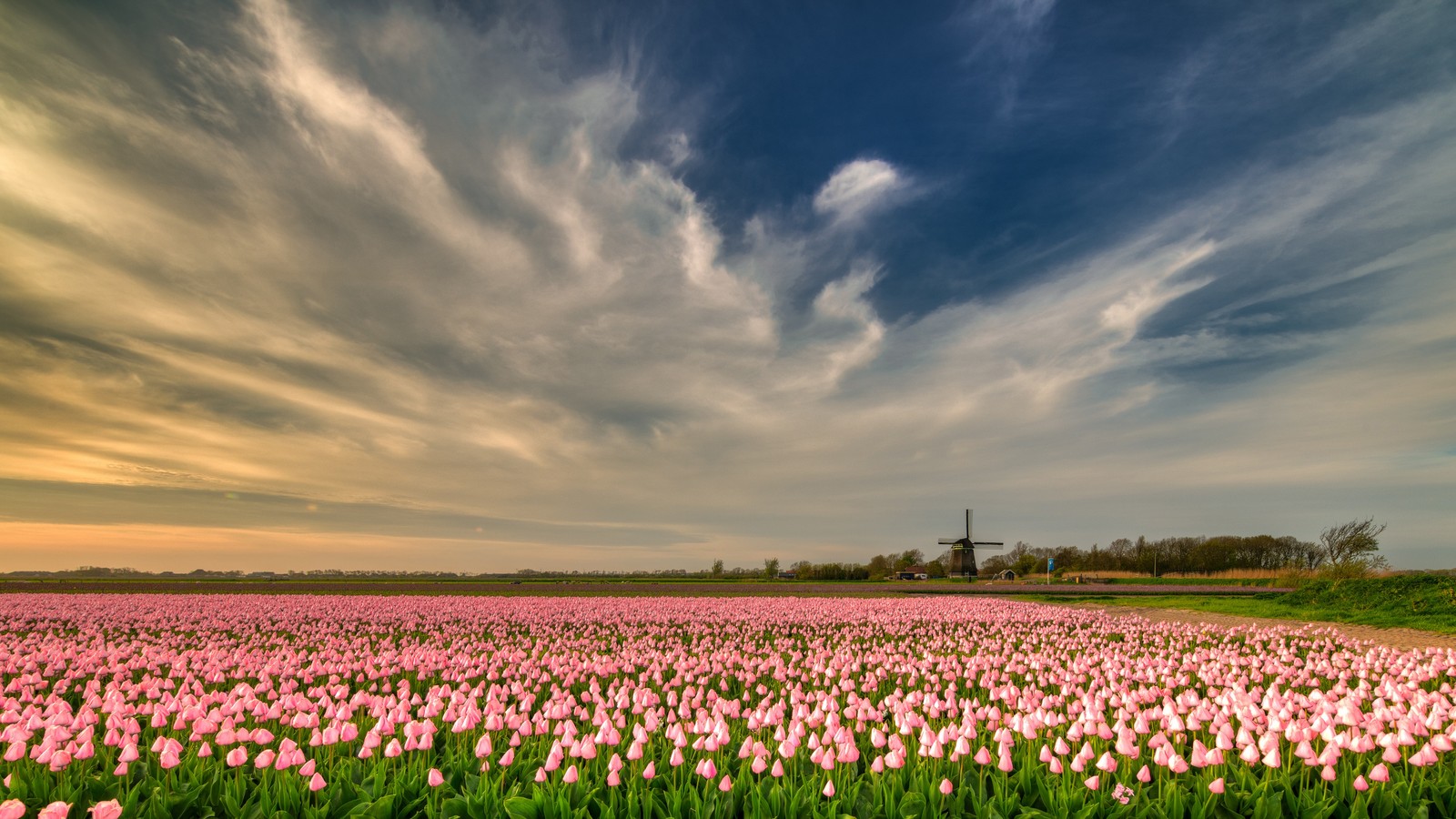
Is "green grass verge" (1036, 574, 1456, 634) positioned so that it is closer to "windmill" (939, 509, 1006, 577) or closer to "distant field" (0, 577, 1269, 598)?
"distant field" (0, 577, 1269, 598)

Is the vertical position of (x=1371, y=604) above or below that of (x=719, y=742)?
below

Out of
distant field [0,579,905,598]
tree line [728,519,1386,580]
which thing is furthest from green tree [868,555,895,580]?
distant field [0,579,905,598]

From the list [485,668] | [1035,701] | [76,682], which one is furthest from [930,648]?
[76,682]

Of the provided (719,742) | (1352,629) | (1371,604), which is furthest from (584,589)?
(719,742)

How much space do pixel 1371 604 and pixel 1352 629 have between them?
18.5 feet

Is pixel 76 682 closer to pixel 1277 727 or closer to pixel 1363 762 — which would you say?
pixel 1277 727

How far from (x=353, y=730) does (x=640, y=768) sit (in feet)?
7.29

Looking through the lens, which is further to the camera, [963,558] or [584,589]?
[963,558]

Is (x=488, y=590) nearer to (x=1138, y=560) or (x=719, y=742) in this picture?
(x=719, y=742)

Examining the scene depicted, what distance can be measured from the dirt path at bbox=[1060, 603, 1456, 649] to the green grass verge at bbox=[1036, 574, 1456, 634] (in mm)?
686

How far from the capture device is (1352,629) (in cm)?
2066

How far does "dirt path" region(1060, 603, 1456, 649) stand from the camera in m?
17.3

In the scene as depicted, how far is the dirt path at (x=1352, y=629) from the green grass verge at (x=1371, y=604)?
69 centimetres

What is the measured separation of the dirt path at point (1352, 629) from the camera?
1730 cm
